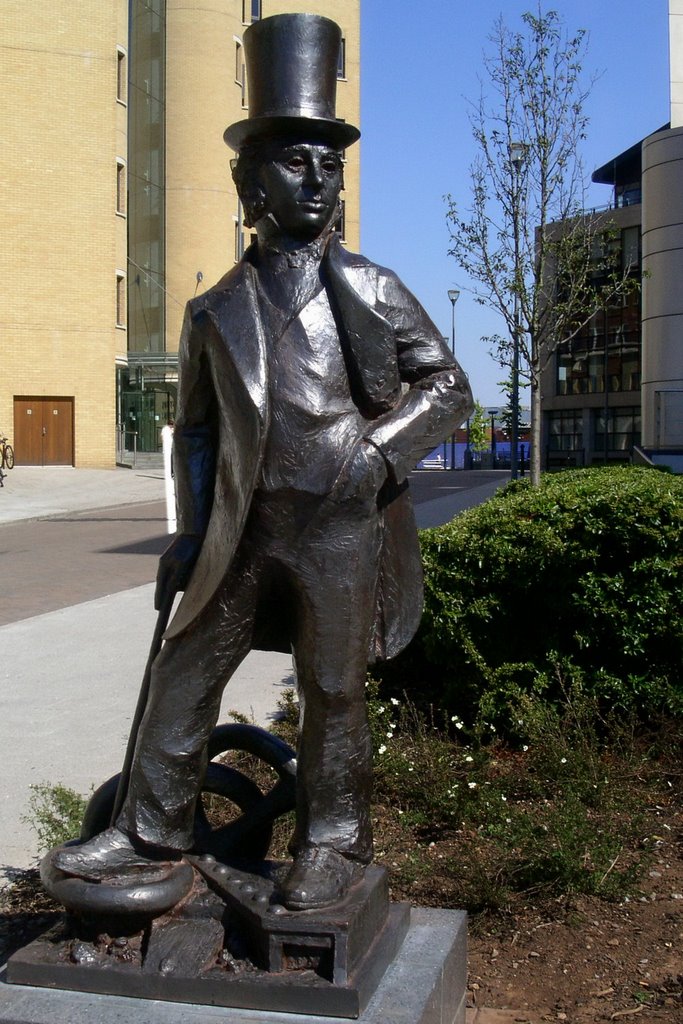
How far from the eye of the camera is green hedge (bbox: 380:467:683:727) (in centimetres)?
587

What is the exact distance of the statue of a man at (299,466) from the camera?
3.07 m

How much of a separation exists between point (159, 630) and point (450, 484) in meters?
29.5

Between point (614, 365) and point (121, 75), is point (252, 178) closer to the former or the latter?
point (121, 75)

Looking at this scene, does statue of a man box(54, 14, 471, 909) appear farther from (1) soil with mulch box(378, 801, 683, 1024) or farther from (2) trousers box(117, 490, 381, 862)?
(1) soil with mulch box(378, 801, 683, 1024)

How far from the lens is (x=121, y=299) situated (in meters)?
36.8

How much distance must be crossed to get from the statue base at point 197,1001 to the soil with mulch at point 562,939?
0.66 metres

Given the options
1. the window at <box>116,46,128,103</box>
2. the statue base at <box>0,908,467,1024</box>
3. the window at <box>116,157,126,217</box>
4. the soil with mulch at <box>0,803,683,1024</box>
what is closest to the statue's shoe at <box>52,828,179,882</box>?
the statue base at <box>0,908,467,1024</box>

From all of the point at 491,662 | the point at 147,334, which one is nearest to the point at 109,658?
the point at 491,662

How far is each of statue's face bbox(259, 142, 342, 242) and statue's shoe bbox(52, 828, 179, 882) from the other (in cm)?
174

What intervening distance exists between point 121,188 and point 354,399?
35.0 m

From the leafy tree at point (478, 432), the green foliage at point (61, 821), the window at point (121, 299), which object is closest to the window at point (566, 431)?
the leafy tree at point (478, 432)

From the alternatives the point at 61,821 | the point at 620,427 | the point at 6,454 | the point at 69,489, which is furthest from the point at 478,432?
the point at 61,821

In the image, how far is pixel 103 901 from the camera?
2986 mm

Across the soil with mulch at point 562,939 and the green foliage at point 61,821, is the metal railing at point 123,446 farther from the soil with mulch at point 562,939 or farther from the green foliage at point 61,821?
the soil with mulch at point 562,939
